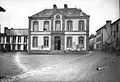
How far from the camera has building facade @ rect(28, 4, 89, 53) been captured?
32781mm

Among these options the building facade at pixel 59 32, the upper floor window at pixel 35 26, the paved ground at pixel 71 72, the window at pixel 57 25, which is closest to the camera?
the paved ground at pixel 71 72

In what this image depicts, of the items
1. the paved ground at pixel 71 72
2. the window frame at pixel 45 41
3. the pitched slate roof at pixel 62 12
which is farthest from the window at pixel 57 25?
the paved ground at pixel 71 72

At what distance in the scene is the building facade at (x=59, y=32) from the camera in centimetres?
3278

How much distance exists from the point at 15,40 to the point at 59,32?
27386 mm

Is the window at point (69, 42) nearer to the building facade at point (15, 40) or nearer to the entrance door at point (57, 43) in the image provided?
the entrance door at point (57, 43)

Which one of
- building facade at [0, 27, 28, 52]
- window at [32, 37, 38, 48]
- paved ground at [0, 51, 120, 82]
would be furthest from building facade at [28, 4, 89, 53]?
building facade at [0, 27, 28, 52]

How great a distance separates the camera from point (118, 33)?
131ft

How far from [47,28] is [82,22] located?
6852 mm

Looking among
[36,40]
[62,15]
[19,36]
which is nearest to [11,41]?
[19,36]

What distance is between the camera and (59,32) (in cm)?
3312

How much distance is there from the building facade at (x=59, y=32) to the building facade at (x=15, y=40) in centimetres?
2267

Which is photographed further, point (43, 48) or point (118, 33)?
point (118, 33)

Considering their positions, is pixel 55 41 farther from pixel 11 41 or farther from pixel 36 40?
pixel 11 41

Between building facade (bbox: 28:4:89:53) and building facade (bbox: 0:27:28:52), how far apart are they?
22667 millimetres
